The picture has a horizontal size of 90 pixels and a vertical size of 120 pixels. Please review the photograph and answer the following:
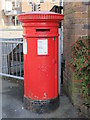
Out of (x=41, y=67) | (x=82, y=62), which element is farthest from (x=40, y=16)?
(x=82, y=62)

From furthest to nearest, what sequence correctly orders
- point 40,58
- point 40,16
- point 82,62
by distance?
point 40,58
point 40,16
point 82,62

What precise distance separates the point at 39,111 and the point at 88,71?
126 centimetres

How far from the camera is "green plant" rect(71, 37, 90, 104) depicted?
129 inches

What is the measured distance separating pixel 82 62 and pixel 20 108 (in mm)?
1649

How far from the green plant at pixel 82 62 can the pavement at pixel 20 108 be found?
0.56 meters

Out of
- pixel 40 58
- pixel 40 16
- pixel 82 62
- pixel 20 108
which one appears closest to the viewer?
pixel 82 62

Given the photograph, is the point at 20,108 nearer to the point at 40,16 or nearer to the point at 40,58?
the point at 40,58

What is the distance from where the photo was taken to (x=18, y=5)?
109ft

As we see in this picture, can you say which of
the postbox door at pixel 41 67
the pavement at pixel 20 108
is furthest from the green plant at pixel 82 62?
the pavement at pixel 20 108

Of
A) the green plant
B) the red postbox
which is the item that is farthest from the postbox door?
the green plant

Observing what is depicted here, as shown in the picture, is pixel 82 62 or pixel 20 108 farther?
pixel 20 108

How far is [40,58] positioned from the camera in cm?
367

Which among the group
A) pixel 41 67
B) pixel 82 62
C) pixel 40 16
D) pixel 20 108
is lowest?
pixel 20 108

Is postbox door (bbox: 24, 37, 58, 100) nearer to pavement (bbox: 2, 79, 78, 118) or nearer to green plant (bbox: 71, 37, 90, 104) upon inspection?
pavement (bbox: 2, 79, 78, 118)
